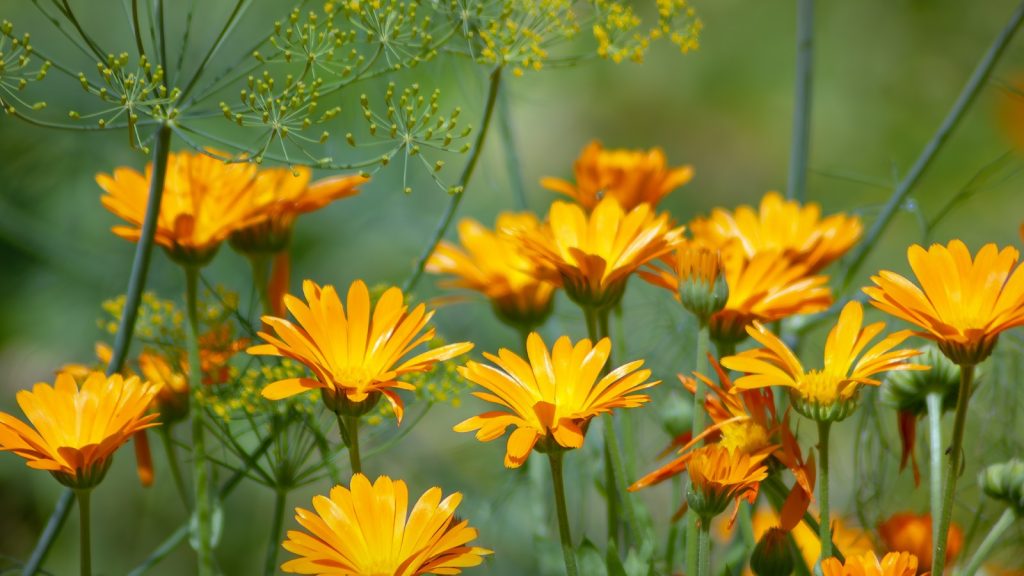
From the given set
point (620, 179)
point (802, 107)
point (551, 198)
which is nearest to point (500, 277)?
point (620, 179)

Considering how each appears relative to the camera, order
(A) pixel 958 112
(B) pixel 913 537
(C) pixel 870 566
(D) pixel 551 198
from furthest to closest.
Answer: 1. (D) pixel 551 198
2. (A) pixel 958 112
3. (B) pixel 913 537
4. (C) pixel 870 566

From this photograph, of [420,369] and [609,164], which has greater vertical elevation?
[609,164]

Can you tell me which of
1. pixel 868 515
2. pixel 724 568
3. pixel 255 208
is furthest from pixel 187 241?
pixel 868 515

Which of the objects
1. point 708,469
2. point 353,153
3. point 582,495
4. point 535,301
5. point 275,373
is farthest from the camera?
point 353,153

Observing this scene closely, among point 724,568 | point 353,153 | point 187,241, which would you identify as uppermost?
point 353,153

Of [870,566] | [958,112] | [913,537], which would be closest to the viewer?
[870,566]

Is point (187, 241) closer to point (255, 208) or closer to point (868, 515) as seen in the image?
point (255, 208)

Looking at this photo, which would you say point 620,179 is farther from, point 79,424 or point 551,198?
point 551,198
